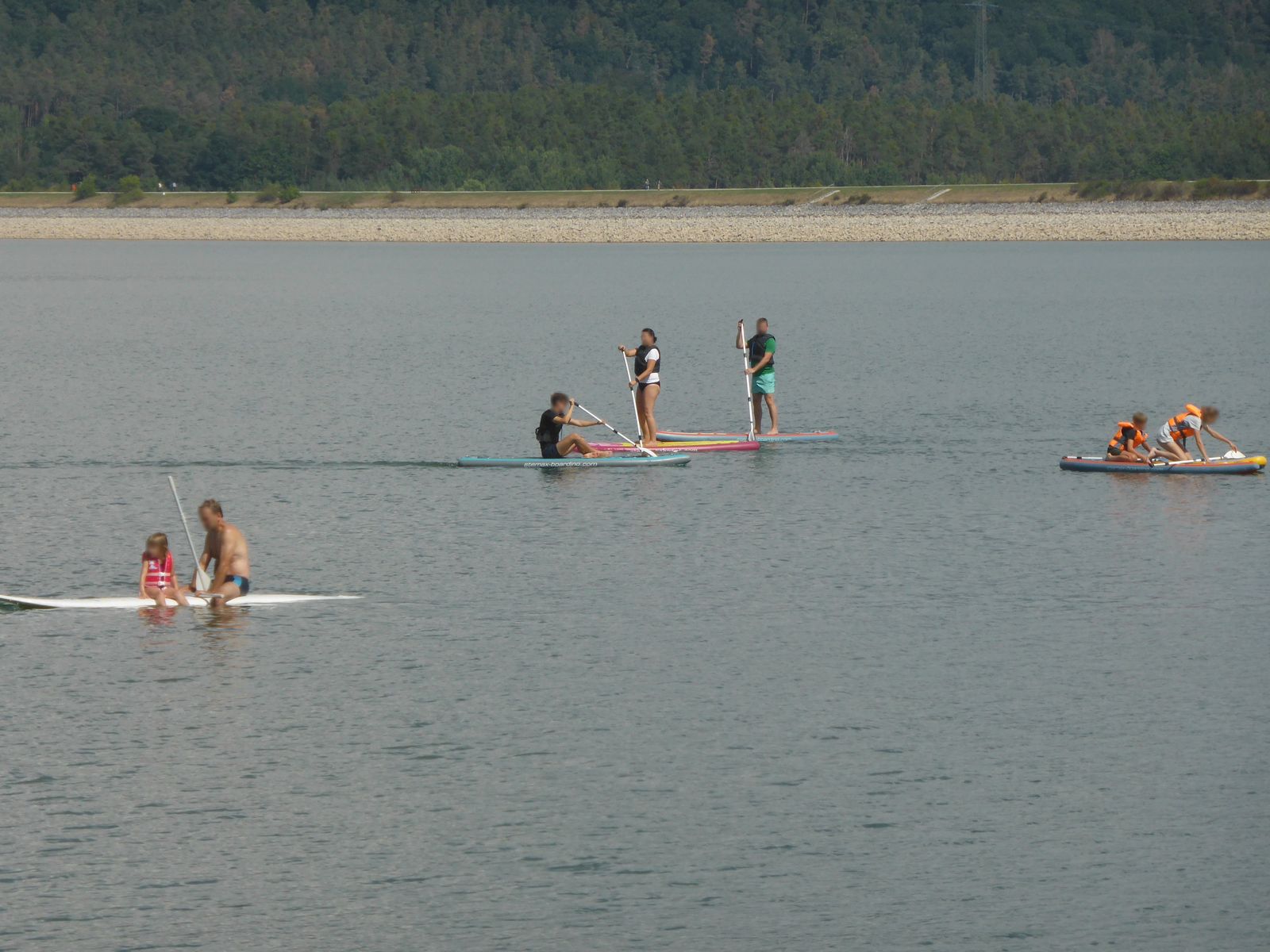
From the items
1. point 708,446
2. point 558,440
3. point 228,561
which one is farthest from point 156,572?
point 708,446

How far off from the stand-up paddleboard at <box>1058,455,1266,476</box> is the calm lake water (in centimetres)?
32

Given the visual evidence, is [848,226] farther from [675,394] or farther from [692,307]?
[675,394]

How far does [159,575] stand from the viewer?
25266mm

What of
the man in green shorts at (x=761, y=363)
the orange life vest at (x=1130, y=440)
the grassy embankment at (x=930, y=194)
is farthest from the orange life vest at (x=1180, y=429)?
the grassy embankment at (x=930, y=194)

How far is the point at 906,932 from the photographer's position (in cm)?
1555

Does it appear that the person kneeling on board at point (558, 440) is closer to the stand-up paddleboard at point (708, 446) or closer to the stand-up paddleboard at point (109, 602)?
the stand-up paddleboard at point (708, 446)

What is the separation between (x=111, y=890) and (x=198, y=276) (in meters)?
123

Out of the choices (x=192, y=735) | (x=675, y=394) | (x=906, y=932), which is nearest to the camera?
(x=906, y=932)

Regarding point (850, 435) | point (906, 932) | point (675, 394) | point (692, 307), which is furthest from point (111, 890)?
point (692, 307)

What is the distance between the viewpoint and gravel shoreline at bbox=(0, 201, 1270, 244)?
170750 mm

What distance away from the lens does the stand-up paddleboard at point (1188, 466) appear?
3672 cm

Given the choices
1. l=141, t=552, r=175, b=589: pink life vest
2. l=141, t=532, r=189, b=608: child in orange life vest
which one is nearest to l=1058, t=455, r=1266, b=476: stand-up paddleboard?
l=141, t=532, r=189, b=608: child in orange life vest

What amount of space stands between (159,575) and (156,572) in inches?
2.2

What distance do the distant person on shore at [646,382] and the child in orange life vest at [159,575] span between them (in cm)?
1386
